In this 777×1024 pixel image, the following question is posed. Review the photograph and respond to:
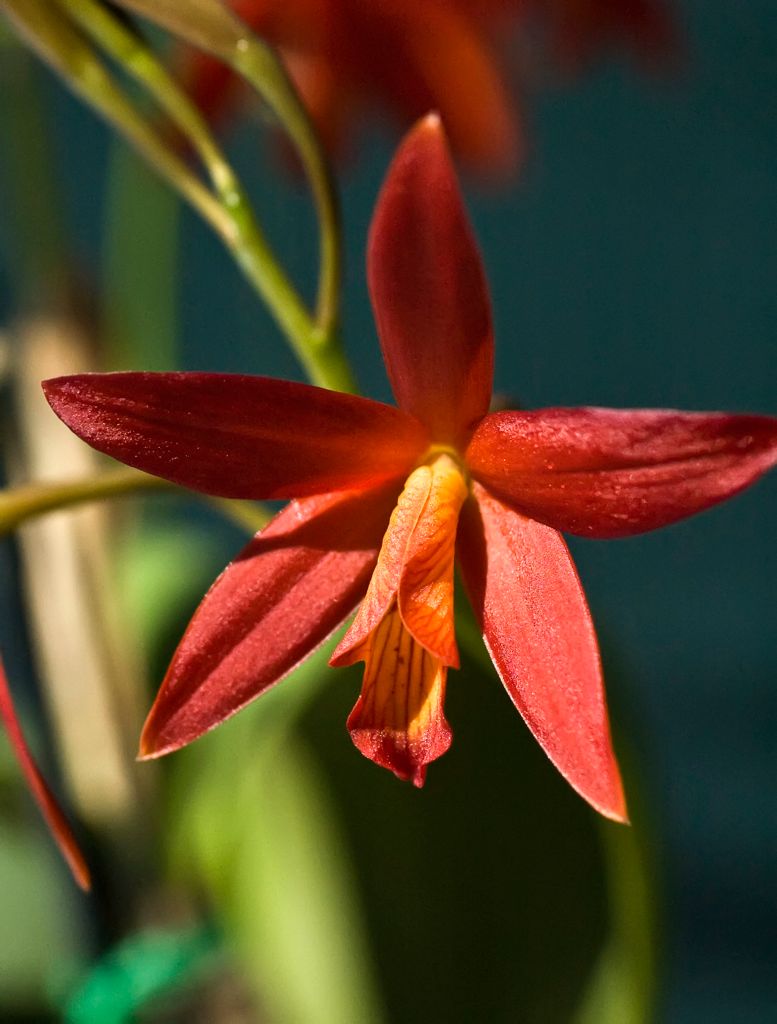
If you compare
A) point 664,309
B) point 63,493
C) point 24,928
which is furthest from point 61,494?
point 664,309

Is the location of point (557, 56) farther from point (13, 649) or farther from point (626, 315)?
point (626, 315)

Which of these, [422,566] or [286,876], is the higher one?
[422,566]

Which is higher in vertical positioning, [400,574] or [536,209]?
[536,209]

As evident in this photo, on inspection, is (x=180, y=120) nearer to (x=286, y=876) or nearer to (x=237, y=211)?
(x=237, y=211)

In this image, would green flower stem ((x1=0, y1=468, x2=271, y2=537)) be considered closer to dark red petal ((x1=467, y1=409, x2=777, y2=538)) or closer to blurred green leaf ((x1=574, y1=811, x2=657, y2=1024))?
dark red petal ((x1=467, y1=409, x2=777, y2=538))

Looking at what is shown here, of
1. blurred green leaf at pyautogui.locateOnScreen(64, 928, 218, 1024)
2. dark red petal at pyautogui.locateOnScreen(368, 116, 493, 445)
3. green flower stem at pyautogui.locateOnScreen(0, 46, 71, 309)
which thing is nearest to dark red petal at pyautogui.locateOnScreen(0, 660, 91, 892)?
dark red petal at pyautogui.locateOnScreen(368, 116, 493, 445)

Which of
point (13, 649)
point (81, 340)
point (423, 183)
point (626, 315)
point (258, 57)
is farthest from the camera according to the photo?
point (626, 315)

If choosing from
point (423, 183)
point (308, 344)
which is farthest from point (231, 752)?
point (423, 183)
